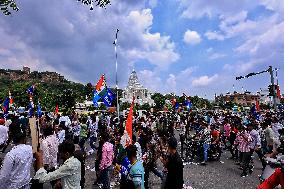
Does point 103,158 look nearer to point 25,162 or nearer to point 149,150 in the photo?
point 149,150

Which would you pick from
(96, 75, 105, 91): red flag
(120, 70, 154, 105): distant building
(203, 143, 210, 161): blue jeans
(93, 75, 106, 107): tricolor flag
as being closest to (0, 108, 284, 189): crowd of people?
(203, 143, 210, 161): blue jeans

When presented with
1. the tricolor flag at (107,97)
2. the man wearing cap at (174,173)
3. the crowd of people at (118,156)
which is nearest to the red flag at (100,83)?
the tricolor flag at (107,97)

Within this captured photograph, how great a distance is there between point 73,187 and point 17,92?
6210cm

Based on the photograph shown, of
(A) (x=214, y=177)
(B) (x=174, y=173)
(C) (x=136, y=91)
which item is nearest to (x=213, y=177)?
(A) (x=214, y=177)

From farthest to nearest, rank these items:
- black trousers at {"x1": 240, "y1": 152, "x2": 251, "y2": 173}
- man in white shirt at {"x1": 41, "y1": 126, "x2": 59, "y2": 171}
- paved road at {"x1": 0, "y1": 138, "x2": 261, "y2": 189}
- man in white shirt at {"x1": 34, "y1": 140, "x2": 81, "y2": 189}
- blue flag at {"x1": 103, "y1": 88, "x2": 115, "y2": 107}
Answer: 1. blue flag at {"x1": 103, "y1": 88, "x2": 115, "y2": 107}
2. black trousers at {"x1": 240, "y1": 152, "x2": 251, "y2": 173}
3. paved road at {"x1": 0, "y1": 138, "x2": 261, "y2": 189}
4. man in white shirt at {"x1": 41, "y1": 126, "x2": 59, "y2": 171}
5. man in white shirt at {"x1": 34, "y1": 140, "x2": 81, "y2": 189}

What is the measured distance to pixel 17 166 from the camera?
5113 mm

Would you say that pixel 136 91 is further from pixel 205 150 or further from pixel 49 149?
pixel 49 149

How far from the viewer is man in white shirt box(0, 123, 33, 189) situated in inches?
197

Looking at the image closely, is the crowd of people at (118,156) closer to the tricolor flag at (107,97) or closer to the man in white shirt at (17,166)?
the man in white shirt at (17,166)

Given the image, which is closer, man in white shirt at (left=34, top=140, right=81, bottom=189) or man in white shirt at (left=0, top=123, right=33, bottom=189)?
man in white shirt at (left=34, top=140, right=81, bottom=189)

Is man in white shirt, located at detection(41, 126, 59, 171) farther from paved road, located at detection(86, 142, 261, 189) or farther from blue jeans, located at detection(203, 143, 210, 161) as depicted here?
blue jeans, located at detection(203, 143, 210, 161)

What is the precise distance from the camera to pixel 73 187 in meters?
4.86

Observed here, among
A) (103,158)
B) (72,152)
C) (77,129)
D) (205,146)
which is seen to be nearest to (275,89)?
(205,146)

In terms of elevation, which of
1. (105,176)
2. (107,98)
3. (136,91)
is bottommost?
(105,176)
